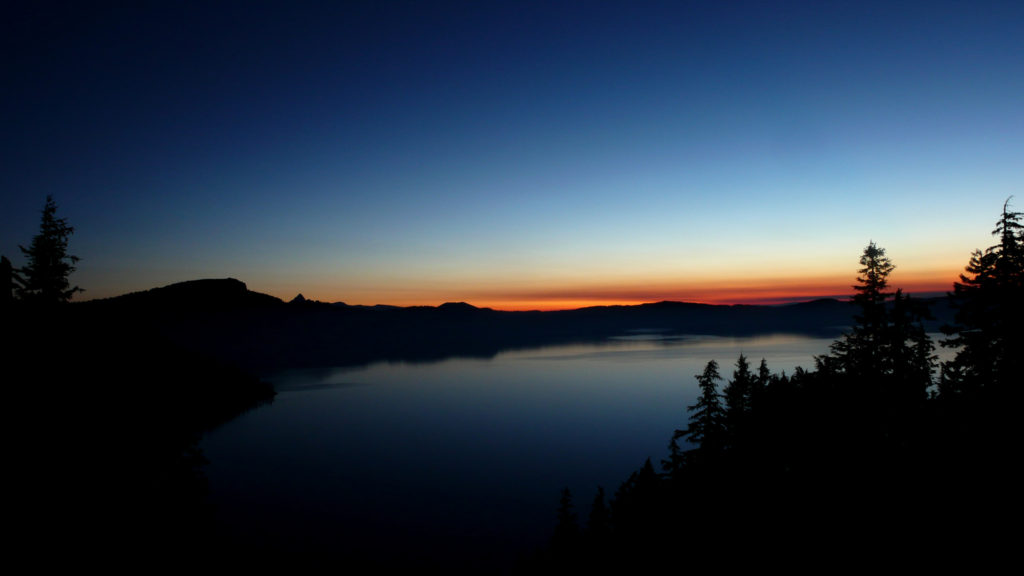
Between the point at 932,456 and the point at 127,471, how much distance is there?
28771 millimetres

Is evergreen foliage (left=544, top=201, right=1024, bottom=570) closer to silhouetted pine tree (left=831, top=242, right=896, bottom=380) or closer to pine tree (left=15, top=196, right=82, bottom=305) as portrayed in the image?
silhouetted pine tree (left=831, top=242, right=896, bottom=380)

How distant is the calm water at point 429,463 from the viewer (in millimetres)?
50188

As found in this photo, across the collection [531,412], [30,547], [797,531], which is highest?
[30,547]

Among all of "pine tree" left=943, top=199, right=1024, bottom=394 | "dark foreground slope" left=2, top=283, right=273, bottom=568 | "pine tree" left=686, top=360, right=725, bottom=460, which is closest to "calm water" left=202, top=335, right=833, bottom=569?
"pine tree" left=686, top=360, right=725, bottom=460

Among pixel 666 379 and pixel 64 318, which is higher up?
pixel 64 318

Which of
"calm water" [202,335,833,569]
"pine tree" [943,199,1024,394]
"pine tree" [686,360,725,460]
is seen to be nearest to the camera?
"pine tree" [943,199,1024,394]

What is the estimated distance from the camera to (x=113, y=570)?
35.2ft

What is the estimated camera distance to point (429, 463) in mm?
75875

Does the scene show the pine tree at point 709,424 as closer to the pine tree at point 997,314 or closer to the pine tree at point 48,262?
the pine tree at point 997,314

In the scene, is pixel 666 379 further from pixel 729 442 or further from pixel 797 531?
pixel 797 531

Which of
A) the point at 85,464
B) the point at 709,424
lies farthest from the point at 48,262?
the point at 709,424

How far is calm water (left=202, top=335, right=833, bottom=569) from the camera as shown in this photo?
50188mm

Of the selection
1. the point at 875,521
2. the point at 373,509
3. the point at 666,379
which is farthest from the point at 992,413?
the point at 666,379

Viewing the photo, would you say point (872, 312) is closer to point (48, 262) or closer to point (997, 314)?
point (997, 314)
